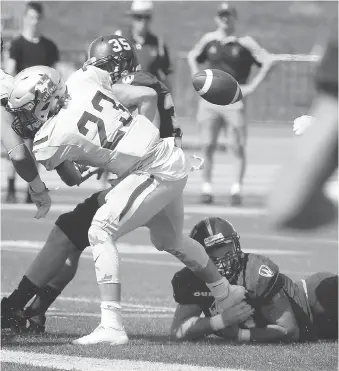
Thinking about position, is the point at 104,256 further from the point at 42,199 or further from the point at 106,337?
the point at 42,199

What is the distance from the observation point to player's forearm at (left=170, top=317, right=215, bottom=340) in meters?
5.53

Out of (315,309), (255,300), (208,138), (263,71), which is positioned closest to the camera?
(255,300)

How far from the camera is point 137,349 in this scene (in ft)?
17.3

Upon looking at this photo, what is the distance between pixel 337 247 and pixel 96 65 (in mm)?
4070

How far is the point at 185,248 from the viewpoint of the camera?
5.61 meters

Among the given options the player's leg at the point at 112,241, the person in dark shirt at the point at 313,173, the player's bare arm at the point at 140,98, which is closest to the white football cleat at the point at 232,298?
the player's leg at the point at 112,241

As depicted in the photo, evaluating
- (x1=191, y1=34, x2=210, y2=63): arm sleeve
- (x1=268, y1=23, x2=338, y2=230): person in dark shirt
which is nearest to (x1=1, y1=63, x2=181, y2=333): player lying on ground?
(x1=268, y1=23, x2=338, y2=230): person in dark shirt

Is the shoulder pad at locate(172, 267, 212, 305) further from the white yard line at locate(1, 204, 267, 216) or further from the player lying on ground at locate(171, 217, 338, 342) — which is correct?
the white yard line at locate(1, 204, 267, 216)

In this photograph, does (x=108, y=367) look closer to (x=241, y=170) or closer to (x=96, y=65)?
(x=96, y=65)

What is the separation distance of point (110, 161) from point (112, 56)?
789mm

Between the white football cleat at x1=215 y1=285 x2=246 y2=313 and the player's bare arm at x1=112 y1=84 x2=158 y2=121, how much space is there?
1.16 m

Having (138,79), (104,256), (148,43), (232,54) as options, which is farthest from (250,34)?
(104,256)

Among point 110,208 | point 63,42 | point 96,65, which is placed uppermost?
point 96,65

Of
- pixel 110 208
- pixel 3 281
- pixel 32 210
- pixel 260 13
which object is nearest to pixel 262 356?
pixel 110 208
